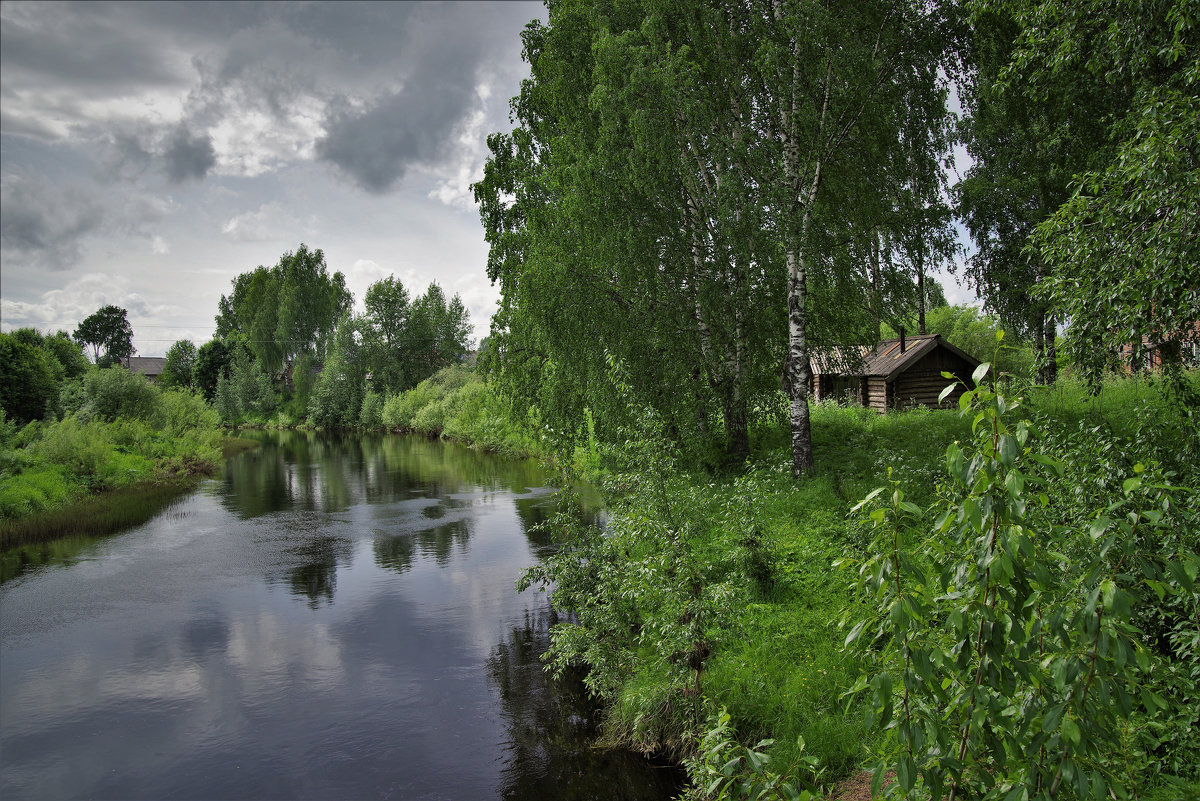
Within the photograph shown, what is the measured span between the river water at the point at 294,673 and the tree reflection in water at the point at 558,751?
0.03 meters

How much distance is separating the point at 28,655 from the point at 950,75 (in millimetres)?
20137

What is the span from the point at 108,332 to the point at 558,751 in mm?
107169

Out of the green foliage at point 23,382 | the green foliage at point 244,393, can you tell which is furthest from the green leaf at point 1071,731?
the green foliage at point 244,393

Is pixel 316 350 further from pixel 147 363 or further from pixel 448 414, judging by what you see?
pixel 147 363

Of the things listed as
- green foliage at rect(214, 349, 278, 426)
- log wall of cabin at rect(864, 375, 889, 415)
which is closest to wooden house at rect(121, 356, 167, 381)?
green foliage at rect(214, 349, 278, 426)

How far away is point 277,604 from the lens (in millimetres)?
14625

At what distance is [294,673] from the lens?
11.4 m

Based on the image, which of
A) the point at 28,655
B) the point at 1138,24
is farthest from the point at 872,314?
the point at 28,655

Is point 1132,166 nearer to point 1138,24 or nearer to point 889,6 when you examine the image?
point 1138,24

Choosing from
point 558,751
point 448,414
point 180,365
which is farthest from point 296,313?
point 558,751

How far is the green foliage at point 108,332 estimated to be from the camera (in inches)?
3580

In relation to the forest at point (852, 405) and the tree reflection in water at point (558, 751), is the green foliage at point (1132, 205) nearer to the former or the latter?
the forest at point (852, 405)

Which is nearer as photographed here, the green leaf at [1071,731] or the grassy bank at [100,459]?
the green leaf at [1071,731]

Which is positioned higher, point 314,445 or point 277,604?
point 314,445
